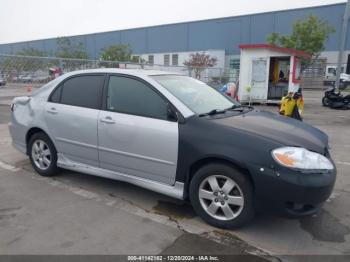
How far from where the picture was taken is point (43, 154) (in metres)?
5.11

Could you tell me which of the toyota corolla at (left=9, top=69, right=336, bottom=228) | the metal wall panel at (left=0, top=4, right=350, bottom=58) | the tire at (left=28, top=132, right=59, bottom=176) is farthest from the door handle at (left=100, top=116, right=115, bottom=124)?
the metal wall panel at (left=0, top=4, right=350, bottom=58)

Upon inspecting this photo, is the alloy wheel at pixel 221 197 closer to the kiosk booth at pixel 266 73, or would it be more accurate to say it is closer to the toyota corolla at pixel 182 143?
the toyota corolla at pixel 182 143

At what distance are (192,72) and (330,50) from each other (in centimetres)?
2904

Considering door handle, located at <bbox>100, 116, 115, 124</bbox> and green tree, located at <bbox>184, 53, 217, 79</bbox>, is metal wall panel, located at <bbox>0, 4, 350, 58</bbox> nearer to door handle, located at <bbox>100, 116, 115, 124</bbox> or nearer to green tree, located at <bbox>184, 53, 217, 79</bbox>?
green tree, located at <bbox>184, 53, 217, 79</bbox>

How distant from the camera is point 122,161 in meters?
4.18

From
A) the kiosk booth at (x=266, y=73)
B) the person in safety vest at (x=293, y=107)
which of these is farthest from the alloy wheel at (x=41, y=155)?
the kiosk booth at (x=266, y=73)

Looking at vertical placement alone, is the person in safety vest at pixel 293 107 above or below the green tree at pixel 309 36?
below

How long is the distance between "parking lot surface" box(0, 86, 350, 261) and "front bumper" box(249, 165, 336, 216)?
0.36 metres

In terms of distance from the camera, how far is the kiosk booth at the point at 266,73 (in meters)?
16.1

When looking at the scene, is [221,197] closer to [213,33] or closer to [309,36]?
[309,36]

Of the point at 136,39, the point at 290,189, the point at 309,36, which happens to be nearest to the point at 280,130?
the point at 290,189

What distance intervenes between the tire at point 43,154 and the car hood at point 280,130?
2600mm

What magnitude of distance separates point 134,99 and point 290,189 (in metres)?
2.05

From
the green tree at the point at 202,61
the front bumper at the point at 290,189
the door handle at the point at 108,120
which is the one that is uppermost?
the green tree at the point at 202,61
